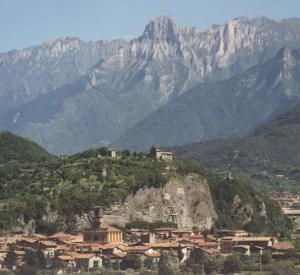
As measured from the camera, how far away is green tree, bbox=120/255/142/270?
376 ft

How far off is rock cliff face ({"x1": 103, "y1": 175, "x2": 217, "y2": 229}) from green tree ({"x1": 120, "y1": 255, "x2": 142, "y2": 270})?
26.6 m

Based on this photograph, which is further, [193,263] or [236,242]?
[236,242]

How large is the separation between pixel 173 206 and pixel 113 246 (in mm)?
28972

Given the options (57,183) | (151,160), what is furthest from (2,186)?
(151,160)

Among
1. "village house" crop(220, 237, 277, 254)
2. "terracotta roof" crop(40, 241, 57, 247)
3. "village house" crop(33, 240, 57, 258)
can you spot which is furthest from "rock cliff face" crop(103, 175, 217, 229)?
"village house" crop(220, 237, 277, 254)

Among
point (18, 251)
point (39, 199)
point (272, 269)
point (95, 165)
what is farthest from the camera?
point (95, 165)

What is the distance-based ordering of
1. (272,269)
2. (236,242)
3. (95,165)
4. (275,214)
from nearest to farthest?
(272,269)
(236,242)
(95,165)
(275,214)

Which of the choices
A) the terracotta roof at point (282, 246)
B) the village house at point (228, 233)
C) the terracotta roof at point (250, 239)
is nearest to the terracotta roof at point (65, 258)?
the terracotta roof at point (250, 239)

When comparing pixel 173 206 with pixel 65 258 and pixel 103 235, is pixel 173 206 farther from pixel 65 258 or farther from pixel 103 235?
pixel 65 258

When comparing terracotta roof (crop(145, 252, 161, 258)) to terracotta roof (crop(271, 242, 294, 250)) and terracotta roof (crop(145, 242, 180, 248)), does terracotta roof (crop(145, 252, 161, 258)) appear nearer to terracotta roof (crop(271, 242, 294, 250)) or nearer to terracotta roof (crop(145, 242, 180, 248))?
terracotta roof (crop(145, 242, 180, 248))

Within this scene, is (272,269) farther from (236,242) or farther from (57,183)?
(57,183)

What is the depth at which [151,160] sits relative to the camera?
536 ft

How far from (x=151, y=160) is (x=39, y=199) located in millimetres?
23015

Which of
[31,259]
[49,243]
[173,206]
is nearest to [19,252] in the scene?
[31,259]
